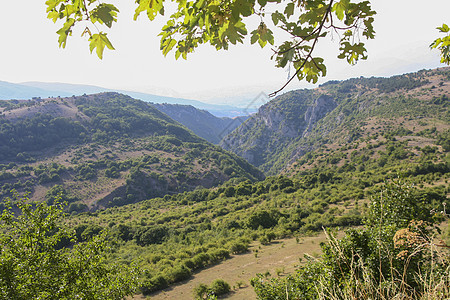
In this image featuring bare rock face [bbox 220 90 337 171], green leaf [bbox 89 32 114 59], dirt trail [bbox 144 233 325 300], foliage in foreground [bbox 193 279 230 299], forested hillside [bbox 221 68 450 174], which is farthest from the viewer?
bare rock face [bbox 220 90 337 171]

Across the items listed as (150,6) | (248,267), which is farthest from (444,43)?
(248,267)

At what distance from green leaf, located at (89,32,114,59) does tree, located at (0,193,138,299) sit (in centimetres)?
547

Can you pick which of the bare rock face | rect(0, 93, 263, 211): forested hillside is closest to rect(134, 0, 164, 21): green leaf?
rect(0, 93, 263, 211): forested hillside

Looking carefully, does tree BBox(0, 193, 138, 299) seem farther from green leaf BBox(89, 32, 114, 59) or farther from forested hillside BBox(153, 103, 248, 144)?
forested hillside BBox(153, 103, 248, 144)

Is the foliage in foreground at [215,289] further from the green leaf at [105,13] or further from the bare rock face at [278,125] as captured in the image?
the bare rock face at [278,125]

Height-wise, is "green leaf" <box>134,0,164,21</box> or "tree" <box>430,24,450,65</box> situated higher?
"tree" <box>430,24,450,65</box>

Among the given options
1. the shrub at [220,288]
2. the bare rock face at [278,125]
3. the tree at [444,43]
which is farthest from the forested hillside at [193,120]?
the tree at [444,43]

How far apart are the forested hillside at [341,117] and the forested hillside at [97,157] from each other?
3077 centimetres

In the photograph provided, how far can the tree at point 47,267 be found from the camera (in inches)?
194

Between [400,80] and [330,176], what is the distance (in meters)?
77.7

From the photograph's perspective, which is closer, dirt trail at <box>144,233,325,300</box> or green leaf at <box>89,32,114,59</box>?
green leaf at <box>89,32,114,59</box>

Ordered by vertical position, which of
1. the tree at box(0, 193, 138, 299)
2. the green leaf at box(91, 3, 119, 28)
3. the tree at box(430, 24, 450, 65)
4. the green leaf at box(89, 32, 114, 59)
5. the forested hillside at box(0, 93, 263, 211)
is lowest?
the forested hillside at box(0, 93, 263, 211)

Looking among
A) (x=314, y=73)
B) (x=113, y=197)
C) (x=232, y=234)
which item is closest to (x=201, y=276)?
(x=232, y=234)

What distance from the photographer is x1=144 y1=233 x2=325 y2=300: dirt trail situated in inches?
525
